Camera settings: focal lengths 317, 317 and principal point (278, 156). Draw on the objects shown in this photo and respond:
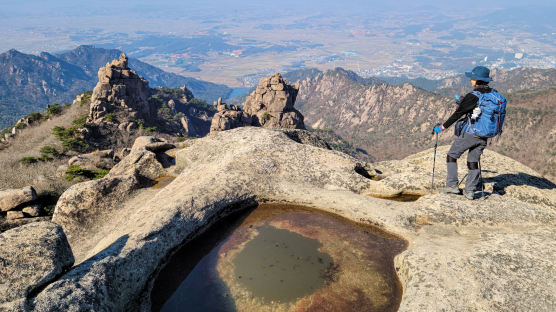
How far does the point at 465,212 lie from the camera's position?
946 centimetres

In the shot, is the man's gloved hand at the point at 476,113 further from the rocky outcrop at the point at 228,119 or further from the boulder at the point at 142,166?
the rocky outcrop at the point at 228,119

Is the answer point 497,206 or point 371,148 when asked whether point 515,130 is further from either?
point 497,206

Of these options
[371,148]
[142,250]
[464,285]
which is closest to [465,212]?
[464,285]

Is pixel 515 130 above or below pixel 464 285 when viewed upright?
below

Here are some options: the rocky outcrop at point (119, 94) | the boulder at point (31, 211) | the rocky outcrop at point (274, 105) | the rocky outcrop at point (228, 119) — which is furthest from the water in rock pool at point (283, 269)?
the rocky outcrop at point (274, 105)

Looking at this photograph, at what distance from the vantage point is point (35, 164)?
93.9 feet

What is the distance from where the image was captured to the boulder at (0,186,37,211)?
13.8m

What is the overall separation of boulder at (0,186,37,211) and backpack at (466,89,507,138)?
18.0 metres

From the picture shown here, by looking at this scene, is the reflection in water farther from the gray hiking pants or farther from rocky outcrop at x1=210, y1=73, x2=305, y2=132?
rocky outcrop at x1=210, y1=73, x2=305, y2=132

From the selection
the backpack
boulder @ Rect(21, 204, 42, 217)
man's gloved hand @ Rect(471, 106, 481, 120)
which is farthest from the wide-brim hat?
boulder @ Rect(21, 204, 42, 217)

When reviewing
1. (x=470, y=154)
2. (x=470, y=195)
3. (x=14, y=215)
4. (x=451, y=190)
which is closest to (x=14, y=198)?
(x=14, y=215)

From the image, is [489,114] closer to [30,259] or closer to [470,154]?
[470,154]

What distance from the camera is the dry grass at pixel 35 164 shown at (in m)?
17.8

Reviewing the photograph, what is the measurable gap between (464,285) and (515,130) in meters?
174
